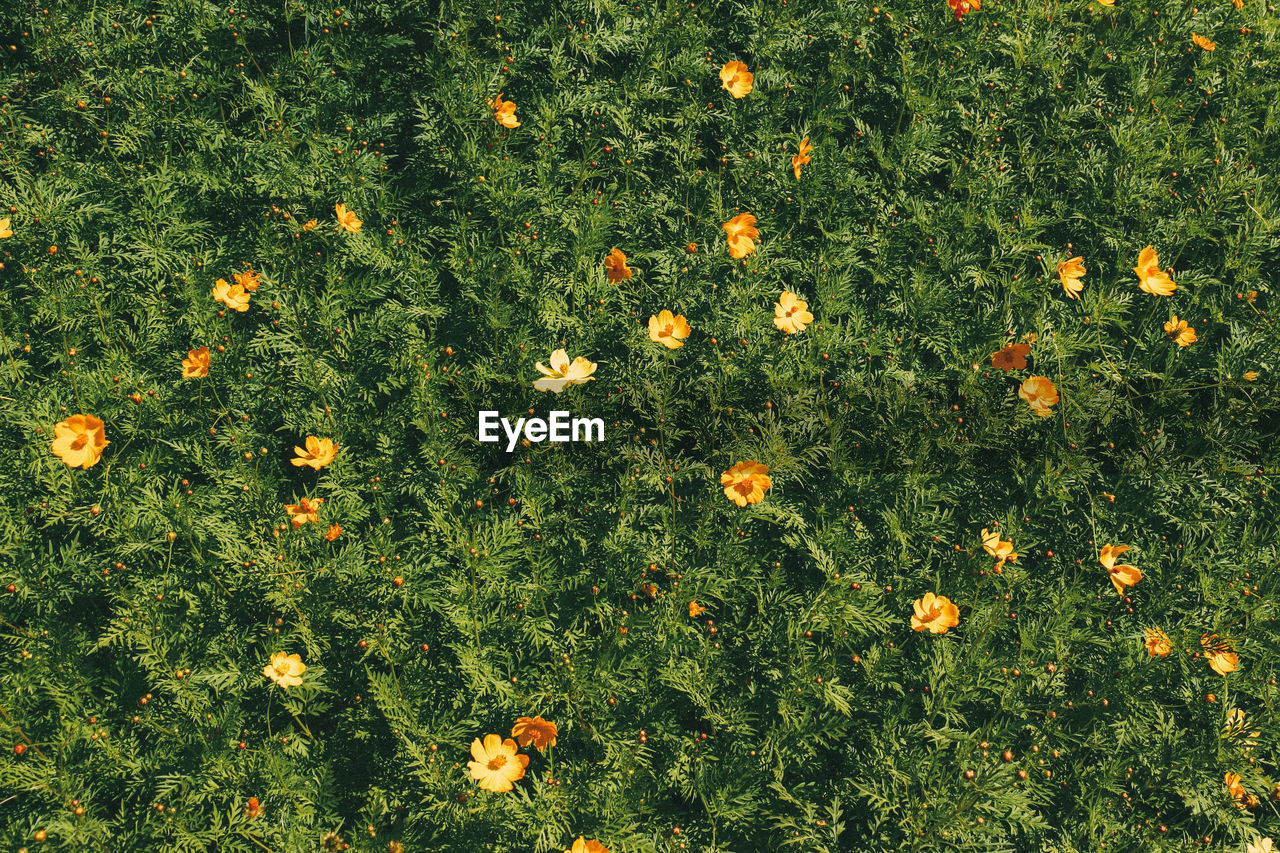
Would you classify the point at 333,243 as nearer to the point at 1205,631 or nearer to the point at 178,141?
the point at 178,141

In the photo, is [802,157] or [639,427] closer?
[639,427]

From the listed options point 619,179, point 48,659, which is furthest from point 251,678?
point 619,179

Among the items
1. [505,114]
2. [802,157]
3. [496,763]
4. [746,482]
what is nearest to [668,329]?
[746,482]

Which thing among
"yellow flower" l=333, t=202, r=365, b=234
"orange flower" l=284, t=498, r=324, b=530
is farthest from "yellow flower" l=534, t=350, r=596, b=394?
"yellow flower" l=333, t=202, r=365, b=234

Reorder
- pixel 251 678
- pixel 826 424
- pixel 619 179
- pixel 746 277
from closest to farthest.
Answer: pixel 251 678 < pixel 826 424 < pixel 746 277 < pixel 619 179

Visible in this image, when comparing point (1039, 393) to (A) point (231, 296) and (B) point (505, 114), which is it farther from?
(A) point (231, 296)

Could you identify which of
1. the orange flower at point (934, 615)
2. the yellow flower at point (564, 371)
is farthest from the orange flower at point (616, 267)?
the orange flower at point (934, 615)

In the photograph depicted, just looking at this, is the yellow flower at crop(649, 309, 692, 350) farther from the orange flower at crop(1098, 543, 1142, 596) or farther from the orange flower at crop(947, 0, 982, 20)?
the orange flower at crop(947, 0, 982, 20)
